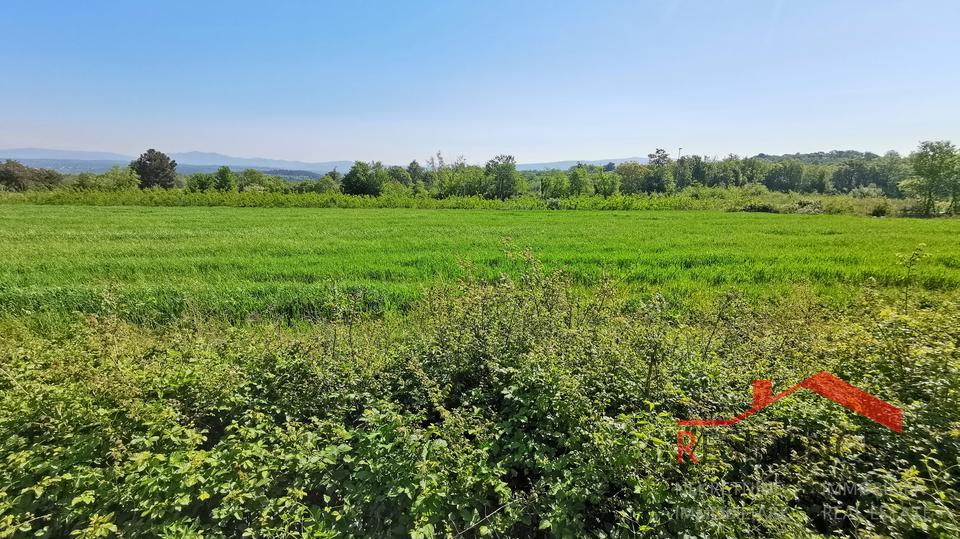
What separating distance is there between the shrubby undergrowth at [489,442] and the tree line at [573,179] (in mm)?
54298

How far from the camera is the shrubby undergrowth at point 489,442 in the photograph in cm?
208

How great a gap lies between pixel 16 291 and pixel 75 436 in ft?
25.9

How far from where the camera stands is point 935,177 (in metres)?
37.2

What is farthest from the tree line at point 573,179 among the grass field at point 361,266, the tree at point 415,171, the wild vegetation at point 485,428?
the wild vegetation at point 485,428

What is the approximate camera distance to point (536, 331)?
408 centimetres

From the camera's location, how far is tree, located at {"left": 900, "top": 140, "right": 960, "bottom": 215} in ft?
121

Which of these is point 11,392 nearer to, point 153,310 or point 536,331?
point 153,310

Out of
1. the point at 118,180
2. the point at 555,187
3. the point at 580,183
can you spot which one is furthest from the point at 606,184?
the point at 118,180

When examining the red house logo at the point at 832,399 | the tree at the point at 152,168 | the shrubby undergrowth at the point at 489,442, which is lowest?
the shrubby undergrowth at the point at 489,442

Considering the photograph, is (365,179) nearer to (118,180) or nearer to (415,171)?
(118,180)

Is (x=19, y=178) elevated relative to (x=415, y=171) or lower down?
lower down

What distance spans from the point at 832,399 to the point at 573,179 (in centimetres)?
6377

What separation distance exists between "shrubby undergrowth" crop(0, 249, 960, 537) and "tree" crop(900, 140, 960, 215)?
5430 cm

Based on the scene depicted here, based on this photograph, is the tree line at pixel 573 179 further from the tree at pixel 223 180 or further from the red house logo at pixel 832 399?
the red house logo at pixel 832 399
